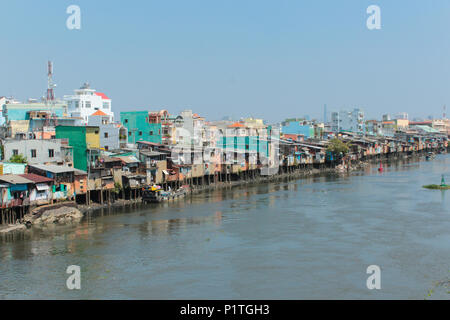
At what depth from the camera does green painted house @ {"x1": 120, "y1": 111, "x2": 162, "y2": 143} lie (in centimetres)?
4284

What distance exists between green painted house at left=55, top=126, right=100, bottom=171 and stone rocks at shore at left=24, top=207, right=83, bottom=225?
427 centimetres

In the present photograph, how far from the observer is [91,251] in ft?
65.1

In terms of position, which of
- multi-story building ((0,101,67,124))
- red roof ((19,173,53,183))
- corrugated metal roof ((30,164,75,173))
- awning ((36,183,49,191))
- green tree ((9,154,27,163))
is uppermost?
multi-story building ((0,101,67,124))

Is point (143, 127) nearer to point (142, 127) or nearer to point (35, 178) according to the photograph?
point (142, 127)

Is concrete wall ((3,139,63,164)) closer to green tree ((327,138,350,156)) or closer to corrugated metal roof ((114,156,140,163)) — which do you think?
corrugated metal roof ((114,156,140,163))

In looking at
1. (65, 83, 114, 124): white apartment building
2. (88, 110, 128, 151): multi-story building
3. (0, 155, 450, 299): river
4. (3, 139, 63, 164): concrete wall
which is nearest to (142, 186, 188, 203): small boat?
(0, 155, 450, 299): river

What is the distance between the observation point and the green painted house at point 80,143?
1179 inches

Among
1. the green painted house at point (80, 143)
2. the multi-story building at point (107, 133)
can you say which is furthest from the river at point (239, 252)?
the multi-story building at point (107, 133)

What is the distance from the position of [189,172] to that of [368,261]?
2287 centimetres

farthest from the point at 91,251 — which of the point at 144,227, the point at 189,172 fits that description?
the point at 189,172

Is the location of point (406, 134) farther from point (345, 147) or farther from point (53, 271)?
point (53, 271)

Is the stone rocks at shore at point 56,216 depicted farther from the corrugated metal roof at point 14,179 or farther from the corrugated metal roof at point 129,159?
the corrugated metal roof at point 129,159

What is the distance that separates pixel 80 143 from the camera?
30375mm

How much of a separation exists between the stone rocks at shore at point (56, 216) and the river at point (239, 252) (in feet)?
2.09
